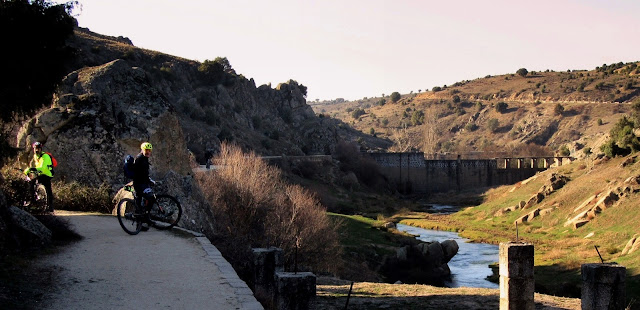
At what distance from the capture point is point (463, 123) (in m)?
161

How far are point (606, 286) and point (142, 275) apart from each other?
12.3 metres

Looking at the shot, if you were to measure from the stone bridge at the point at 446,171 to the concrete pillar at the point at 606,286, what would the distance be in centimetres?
7833

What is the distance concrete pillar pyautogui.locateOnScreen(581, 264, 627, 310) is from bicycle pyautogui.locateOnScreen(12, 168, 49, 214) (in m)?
13.5

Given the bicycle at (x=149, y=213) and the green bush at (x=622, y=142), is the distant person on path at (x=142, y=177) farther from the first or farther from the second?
the green bush at (x=622, y=142)

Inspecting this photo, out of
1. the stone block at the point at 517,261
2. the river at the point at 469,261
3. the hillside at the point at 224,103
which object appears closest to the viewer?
the stone block at the point at 517,261

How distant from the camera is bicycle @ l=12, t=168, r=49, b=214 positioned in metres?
15.0

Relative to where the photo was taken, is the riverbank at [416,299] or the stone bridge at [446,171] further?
the stone bridge at [446,171]

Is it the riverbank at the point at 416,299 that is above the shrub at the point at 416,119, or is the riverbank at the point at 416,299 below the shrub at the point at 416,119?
below

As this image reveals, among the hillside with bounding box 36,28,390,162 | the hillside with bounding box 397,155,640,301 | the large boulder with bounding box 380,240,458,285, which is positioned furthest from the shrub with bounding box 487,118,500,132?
the large boulder with bounding box 380,240,458,285

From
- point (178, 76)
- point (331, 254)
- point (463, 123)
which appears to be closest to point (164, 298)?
point (331, 254)

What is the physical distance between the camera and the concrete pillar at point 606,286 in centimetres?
1728

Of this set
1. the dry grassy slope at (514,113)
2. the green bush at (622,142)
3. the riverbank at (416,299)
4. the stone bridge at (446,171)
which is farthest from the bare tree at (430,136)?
the riverbank at (416,299)

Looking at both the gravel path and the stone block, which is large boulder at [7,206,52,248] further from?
the stone block

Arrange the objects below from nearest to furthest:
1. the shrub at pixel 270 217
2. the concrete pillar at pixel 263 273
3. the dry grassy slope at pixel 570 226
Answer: the concrete pillar at pixel 263 273, the shrub at pixel 270 217, the dry grassy slope at pixel 570 226
